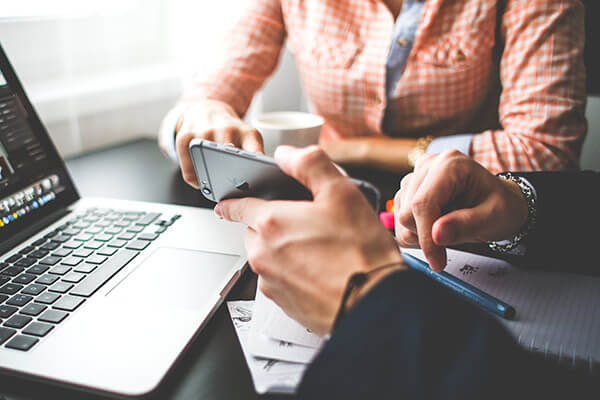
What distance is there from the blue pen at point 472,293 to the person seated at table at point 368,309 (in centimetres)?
4

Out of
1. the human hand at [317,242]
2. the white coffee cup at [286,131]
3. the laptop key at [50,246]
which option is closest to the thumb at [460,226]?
the human hand at [317,242]

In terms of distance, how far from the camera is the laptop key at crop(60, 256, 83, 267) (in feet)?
1.57

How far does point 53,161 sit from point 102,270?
26 cm

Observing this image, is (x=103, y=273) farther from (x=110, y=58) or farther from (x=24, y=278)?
(x=110, y=58)

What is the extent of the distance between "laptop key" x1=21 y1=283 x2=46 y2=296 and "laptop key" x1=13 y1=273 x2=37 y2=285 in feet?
0.04

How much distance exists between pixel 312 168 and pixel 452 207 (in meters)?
0.22

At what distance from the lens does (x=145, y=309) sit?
409 mm

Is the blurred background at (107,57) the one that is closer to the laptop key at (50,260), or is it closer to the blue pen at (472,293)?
the laptop key at (50,260)

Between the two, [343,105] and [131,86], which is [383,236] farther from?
[131,86]

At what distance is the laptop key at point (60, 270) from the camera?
0.46m

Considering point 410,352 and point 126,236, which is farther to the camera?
point 126,236

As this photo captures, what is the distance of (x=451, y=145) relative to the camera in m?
0.80

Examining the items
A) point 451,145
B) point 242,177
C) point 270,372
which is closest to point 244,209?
point 242,177

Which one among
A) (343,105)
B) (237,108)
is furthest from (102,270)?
(343,105)
